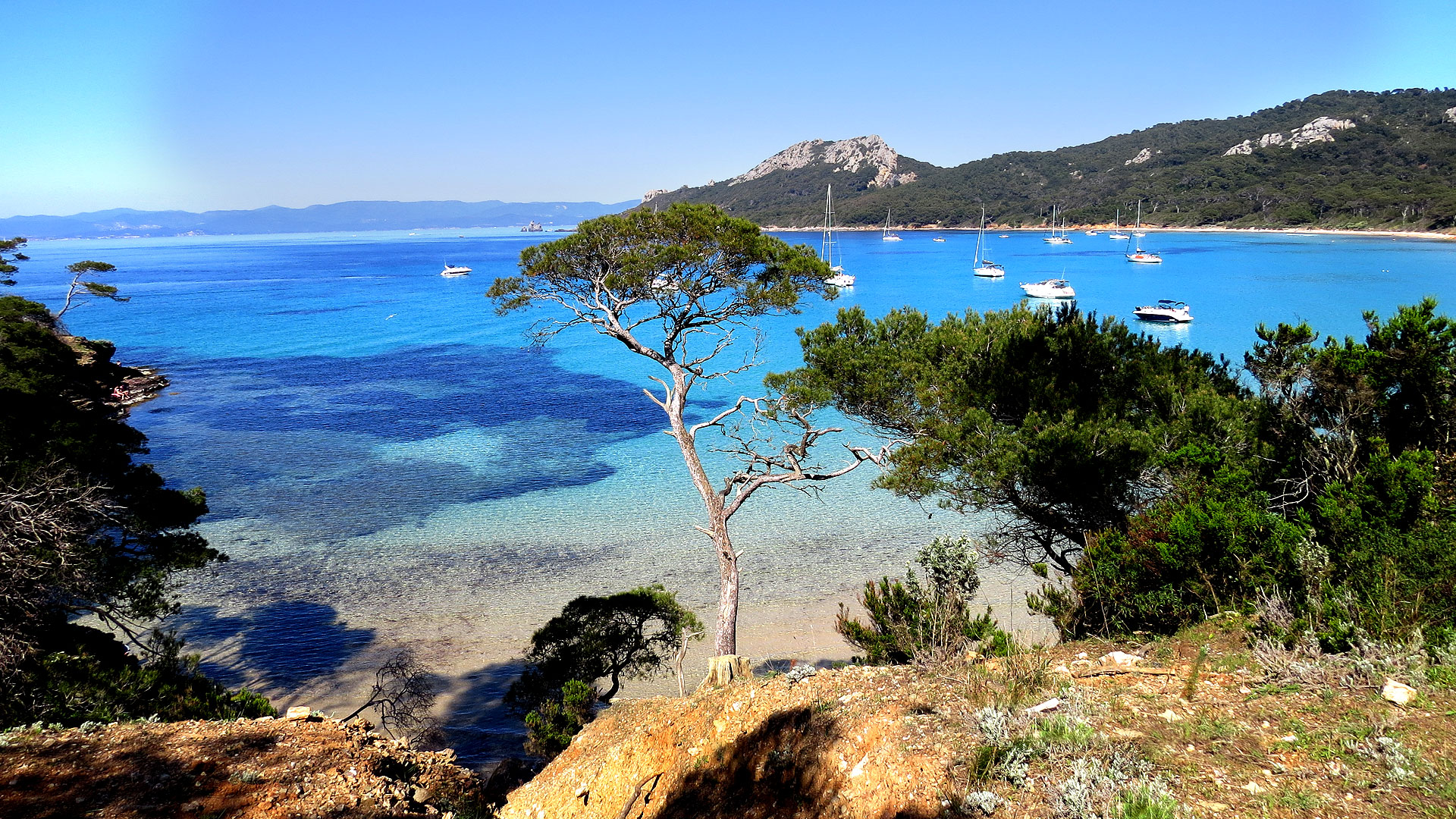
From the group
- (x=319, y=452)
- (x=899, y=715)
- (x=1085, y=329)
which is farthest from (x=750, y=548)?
(x=319, y=452)

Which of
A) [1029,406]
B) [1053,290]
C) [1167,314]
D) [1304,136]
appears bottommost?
[1167,314]

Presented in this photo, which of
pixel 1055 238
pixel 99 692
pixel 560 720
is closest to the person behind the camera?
pixel 99 692

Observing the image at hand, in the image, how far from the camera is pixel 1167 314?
143 feet

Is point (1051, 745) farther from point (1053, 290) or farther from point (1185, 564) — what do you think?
point (1053, 290)

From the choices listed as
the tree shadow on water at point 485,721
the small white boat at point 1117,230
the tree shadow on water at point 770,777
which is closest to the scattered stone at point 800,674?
the tree shadow on water at point 770,777

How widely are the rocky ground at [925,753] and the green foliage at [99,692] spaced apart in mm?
814

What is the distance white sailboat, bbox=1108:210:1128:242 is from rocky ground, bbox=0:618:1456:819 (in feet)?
439

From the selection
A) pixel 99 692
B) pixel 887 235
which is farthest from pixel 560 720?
pixel 887 235

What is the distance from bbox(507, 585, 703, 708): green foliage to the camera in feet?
29.8

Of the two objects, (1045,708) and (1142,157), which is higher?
(1142,157)

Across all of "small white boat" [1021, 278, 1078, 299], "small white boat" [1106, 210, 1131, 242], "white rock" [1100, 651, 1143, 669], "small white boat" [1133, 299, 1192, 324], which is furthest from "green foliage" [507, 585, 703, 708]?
"small white boat" [1106, 210, 1131, 242]

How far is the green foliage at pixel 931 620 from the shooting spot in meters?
6.36

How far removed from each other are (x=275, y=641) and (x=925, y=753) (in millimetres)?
12521

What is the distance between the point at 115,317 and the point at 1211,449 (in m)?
79.0
